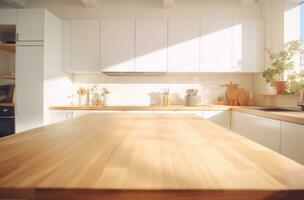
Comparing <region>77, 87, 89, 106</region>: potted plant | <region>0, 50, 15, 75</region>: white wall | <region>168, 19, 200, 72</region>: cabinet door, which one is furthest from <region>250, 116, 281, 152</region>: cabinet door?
<region>0, 50, 15, 75</region>: white wall

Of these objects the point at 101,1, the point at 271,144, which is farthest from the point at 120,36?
the point at 271,144

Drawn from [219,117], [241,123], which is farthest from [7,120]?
[241,123]

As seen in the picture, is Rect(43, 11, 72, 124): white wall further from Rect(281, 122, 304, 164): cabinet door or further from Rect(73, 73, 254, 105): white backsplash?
Rect(281, 122, 304, 164): cabinet door

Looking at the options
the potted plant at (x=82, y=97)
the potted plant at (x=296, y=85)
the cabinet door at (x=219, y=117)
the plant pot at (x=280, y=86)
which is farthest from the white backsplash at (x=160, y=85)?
the potted plant at (x=296, y=85)

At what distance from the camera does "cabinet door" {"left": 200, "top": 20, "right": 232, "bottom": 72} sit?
3764mm

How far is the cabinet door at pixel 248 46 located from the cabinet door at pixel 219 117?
0.74 meters

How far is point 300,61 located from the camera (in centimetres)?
329

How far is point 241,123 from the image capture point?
3256 mm

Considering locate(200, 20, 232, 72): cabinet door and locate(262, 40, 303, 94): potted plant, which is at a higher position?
locate(200, 20, 232, 72): cabinet door

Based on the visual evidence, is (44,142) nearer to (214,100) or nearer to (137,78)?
(137,78)

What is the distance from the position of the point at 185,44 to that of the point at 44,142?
3.15 meters

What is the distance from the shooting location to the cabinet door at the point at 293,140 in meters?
1.96

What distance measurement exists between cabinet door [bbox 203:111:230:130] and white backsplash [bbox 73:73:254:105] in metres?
0.64

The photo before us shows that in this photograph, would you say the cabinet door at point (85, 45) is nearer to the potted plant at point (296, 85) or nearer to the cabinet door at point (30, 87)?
the cabinet door at point (30, 87)
